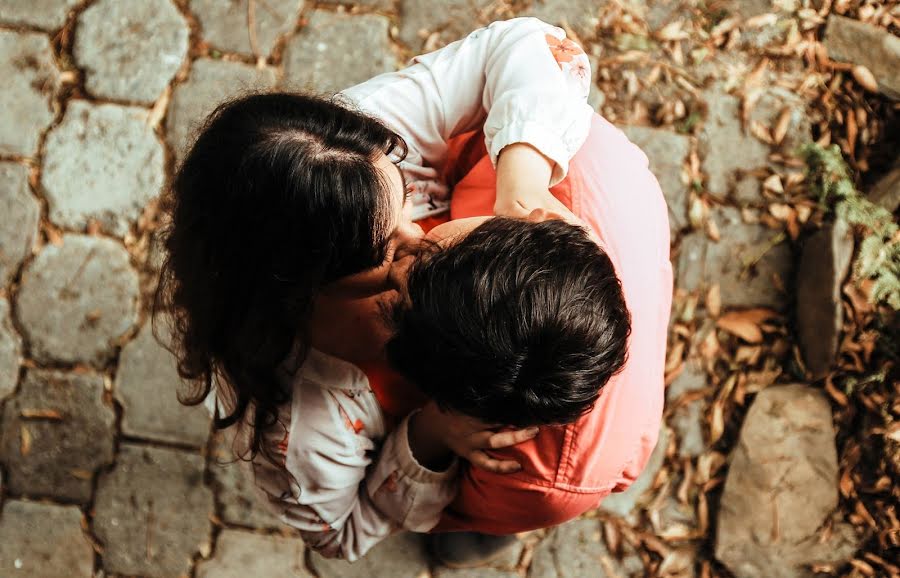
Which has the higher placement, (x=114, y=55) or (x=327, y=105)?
(x=327, y=105)

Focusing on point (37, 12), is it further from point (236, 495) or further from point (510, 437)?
point (510, 437)

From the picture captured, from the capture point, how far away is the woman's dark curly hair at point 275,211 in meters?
1.31

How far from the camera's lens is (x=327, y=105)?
1423 mm

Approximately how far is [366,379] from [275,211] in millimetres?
556

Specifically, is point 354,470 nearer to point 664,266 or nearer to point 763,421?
point 664,266

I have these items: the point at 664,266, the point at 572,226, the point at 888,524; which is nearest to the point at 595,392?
the point at 572,226

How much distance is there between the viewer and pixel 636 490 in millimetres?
2570

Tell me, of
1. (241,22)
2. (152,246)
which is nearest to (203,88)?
(241,22)

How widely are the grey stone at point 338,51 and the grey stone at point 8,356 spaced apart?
122 centimetres

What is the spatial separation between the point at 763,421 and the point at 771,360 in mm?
215

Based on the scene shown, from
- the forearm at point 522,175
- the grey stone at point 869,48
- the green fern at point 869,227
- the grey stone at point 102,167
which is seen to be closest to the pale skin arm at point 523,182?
the forearm at point 522,175

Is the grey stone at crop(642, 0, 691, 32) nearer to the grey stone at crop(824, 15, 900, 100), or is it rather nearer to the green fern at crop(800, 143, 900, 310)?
the grey stone at crop(824, 15, 900, 100)

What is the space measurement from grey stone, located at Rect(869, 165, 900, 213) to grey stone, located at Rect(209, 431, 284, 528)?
7.17 ft

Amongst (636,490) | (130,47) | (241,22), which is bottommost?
(636,490)
